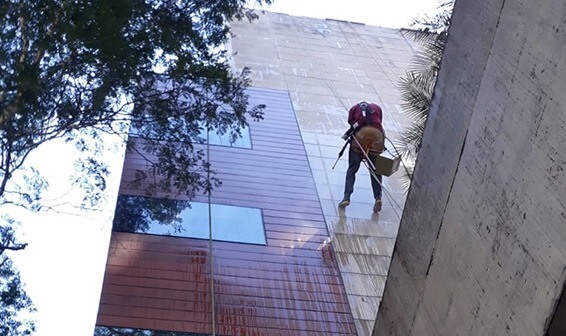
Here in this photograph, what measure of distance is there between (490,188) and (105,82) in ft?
11.4

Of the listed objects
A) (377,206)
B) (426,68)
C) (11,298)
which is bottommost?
(377,206)

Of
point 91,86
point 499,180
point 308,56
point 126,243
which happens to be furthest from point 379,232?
point 308,56

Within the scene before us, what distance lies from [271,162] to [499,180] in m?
6.60

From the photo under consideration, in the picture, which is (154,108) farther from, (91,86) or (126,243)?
(126,243)

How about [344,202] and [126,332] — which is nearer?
[126,332]

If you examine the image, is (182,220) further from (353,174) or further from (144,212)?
(353,174)

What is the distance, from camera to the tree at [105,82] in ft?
21.9

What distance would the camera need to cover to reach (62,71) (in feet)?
22.6

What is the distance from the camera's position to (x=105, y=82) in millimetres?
7125

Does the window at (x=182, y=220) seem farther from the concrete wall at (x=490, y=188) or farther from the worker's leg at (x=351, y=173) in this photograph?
the concrete wall at (x=490, y=188)

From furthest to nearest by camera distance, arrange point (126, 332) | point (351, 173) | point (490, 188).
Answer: point (351, 173), point (126, 332), point (490, 188)

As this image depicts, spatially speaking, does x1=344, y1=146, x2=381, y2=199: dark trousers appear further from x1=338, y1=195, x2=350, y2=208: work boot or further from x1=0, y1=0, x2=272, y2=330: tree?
x1=0, y1=0, x2=272, y2=330: tree

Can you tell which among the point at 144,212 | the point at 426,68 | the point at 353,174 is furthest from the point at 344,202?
the point at 144,212

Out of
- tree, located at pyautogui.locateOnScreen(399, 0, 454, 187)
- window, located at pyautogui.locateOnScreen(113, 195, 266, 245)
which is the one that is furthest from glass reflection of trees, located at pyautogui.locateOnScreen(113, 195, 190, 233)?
tree, located at pyautogui.locateOnScreen(399, 0, 454, 187)
